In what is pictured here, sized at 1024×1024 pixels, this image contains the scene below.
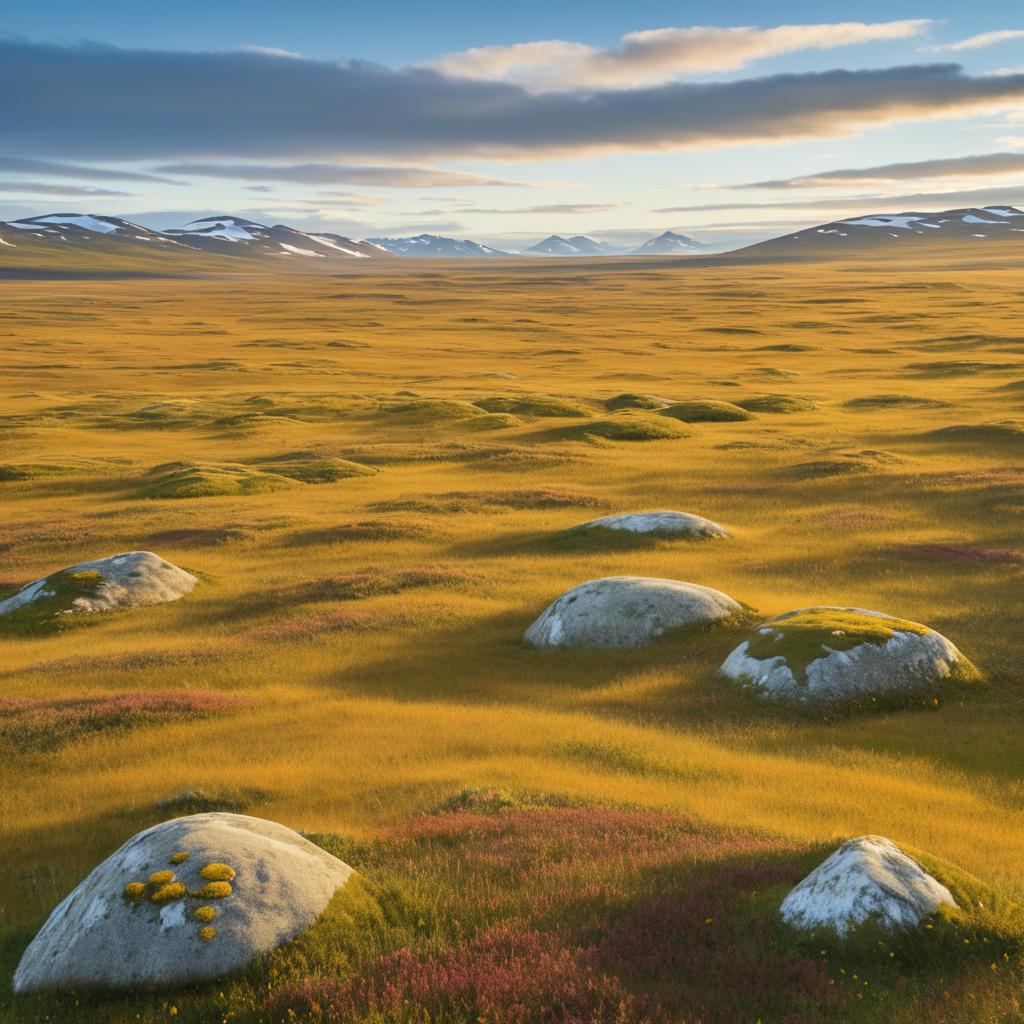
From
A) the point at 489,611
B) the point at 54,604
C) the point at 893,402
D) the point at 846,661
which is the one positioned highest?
the point at 846,661

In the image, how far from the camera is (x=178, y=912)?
10484 millimetres

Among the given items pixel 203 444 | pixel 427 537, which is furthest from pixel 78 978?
pixel 203 444

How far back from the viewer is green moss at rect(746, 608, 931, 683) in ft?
69.9

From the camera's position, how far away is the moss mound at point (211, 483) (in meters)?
49.5

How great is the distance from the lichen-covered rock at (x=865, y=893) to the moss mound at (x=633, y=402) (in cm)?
6438

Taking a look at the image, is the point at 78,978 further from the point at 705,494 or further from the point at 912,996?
the point at 705,494

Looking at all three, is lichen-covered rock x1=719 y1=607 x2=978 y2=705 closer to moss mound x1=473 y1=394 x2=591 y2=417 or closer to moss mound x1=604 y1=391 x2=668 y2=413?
moss mound x1=473 y1=394 x2=591 y2=417

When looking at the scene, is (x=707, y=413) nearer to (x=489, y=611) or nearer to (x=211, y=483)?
(x=211, y=483)

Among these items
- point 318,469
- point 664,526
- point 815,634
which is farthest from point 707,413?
point 815,634

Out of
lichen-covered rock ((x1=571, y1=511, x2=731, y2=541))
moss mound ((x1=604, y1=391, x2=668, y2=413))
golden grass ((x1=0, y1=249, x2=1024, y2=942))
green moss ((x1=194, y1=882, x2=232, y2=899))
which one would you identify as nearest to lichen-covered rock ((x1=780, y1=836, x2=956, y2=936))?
golden grass ((x1=0, y1=249, x2=1024, y2=942))

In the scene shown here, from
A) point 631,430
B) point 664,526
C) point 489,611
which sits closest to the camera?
point 489,611

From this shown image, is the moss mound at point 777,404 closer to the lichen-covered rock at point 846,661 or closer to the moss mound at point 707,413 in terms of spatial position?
the moss mound at point 707,413

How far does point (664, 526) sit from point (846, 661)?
49.9ft

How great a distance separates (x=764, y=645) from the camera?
22.2 metres
